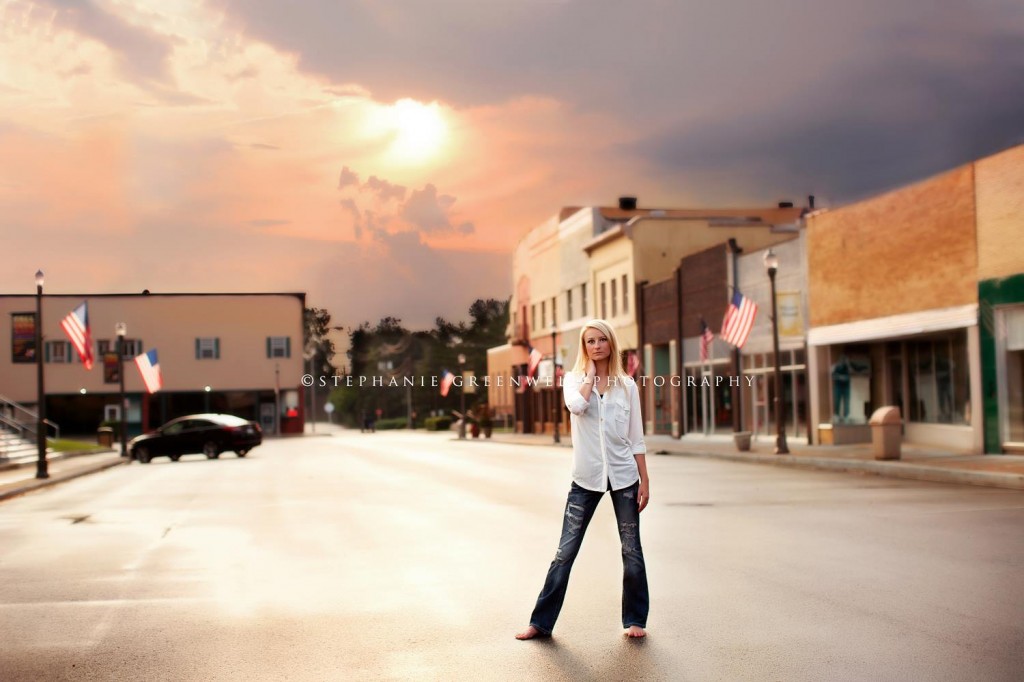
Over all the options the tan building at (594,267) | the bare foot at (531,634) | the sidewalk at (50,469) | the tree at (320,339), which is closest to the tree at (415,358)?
the tree at (320,339)

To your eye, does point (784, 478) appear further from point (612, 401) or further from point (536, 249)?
point (536, 249)

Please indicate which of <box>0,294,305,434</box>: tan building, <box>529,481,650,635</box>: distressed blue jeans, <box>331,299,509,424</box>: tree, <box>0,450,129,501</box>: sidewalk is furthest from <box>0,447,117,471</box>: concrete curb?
<box>331,299,509,424</box>: tree

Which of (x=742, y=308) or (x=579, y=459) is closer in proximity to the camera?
(x=579, y=459)

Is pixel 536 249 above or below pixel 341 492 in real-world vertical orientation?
above

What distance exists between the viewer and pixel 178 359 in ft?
276

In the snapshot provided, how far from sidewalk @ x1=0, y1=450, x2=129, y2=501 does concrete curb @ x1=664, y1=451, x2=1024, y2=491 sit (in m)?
16.3

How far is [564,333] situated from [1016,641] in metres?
57.3

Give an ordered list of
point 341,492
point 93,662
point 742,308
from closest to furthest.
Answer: point 93,662 < point 341,492 < point 742,308

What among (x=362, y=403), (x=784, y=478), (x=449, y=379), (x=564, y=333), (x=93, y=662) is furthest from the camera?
(x=362, y=403)

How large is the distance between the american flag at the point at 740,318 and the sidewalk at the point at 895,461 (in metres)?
3.24

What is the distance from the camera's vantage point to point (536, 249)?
236 feet

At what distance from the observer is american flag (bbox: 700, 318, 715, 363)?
1763 inches

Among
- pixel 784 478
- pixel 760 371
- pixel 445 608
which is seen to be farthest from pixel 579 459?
pixel 760 371

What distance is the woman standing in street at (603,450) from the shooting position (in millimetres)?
7875
